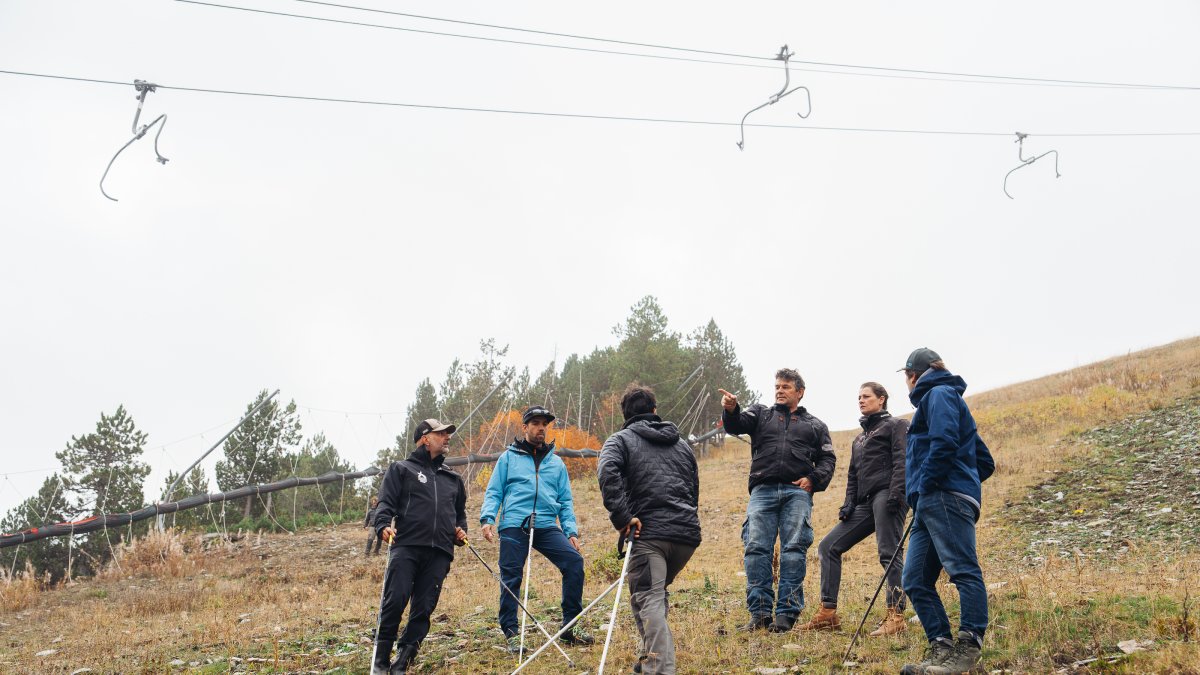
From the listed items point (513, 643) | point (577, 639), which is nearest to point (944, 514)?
point (577, 639)

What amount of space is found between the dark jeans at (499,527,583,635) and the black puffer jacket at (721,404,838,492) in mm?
1644

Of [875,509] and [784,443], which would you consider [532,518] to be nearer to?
[784,443]

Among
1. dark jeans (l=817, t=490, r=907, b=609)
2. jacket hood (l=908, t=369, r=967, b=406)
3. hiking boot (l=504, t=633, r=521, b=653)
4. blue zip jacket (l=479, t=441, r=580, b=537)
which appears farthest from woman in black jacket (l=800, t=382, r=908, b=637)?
hiking boot (l=504, t=633, r=521, b=653)

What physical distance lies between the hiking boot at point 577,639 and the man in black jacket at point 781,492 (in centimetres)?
130

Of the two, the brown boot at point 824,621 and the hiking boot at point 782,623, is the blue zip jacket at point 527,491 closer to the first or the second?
the hiking boot at point 782,623

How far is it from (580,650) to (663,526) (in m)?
2.03

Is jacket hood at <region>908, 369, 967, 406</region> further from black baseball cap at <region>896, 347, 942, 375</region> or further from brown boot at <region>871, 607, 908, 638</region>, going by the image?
brown boot at <region>871, 607, 908, 638</region>

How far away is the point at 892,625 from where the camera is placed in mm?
6117

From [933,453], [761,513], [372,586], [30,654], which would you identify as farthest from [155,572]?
[933,453]

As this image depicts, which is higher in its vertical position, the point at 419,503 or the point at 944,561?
the point at 419,503

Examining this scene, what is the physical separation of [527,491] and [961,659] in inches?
140

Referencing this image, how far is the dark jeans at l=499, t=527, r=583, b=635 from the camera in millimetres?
6879

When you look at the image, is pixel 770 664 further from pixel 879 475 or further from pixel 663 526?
pixel 879 475

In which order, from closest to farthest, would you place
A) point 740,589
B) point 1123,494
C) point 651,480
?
point 651,480 → point 740,589 → point 1123,494
